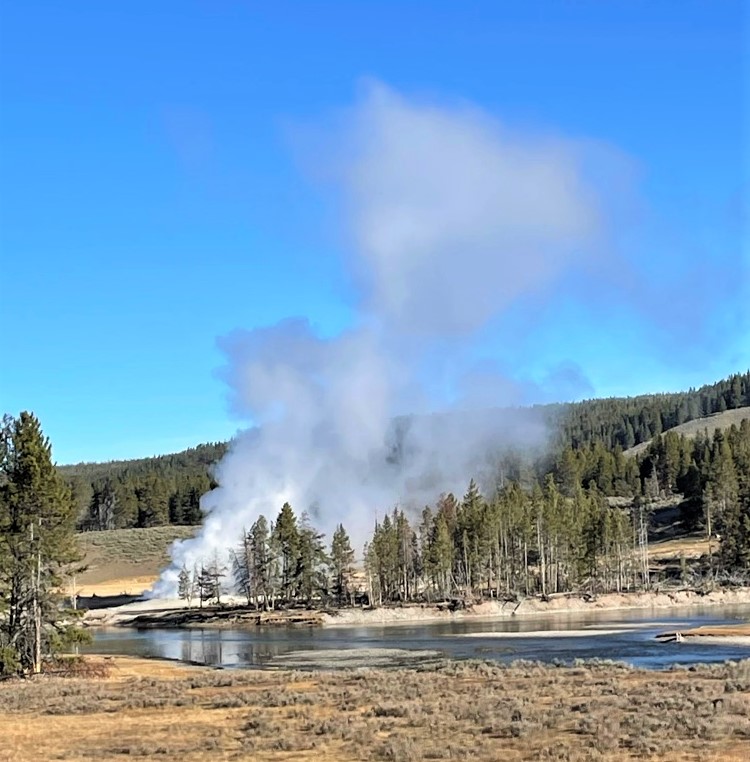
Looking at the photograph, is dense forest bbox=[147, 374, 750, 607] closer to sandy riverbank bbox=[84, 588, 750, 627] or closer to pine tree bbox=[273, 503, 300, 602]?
pine tree bbox=[273, 503, 300, 602]

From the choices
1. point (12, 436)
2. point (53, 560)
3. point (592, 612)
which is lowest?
point (592, 612)

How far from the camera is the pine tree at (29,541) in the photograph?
5588 centimetres

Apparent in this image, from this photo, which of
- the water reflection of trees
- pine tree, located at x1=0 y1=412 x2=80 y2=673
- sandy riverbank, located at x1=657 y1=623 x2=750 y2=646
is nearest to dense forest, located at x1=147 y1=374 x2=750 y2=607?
the water reflection of trees

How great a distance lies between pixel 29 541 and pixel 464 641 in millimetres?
38204

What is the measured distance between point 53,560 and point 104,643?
141 feet

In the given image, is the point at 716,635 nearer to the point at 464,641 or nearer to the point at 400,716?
the point at 464,641

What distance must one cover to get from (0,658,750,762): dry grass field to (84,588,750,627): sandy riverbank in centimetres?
7220

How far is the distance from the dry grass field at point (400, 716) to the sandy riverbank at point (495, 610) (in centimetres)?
7220

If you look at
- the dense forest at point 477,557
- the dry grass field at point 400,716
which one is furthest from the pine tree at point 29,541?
the dense forest at point 477,557

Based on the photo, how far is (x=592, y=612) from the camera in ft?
408

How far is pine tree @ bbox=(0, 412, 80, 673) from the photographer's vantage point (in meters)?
55.9

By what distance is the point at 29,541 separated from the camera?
56.2m

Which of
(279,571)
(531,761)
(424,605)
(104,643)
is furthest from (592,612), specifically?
(531,761)

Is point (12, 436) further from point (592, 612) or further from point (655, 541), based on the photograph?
point (655, 541)
